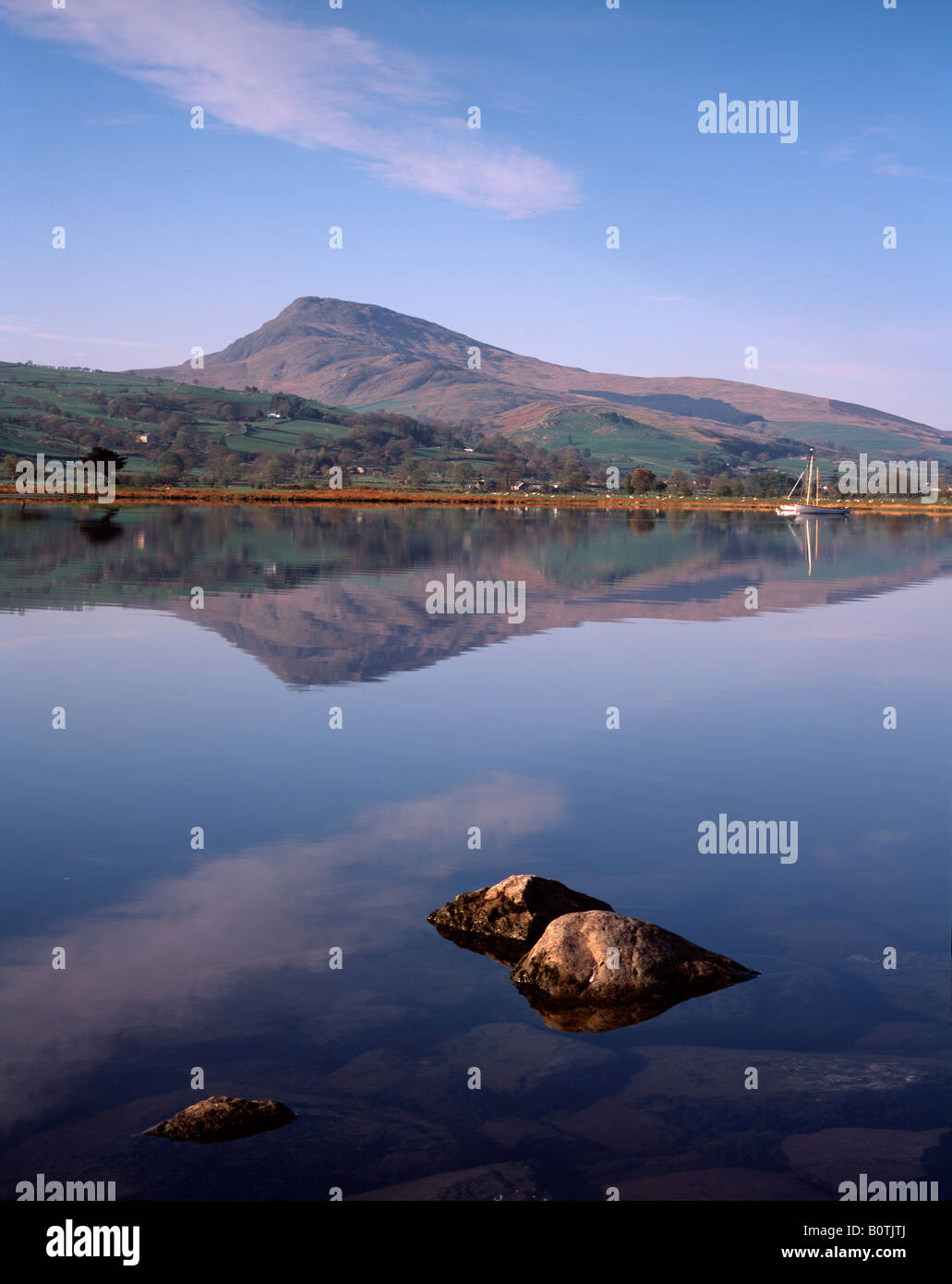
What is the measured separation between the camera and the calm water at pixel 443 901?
32.5 ft

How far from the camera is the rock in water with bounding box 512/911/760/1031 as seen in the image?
40.6 feet

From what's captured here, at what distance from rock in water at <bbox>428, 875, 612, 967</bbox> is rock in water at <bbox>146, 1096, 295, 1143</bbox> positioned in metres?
4.22

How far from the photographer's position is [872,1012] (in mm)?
12383

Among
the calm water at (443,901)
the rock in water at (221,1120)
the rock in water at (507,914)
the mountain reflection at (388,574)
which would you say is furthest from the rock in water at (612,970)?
the mountain reflection at (388,574)

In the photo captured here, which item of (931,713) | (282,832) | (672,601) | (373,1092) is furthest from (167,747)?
(672,601)

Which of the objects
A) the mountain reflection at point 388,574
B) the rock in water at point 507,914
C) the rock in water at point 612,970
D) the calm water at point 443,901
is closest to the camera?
the calm water at point 443,901

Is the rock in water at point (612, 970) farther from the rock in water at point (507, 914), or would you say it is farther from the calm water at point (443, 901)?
the rock in water at point (507, 914)

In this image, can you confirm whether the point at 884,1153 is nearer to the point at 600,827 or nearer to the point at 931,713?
the point at 600,827

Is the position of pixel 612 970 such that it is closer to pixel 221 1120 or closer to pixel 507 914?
pixel 507 914

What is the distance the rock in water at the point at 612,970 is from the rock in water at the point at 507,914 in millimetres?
769

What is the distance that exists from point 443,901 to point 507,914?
132 centimetres

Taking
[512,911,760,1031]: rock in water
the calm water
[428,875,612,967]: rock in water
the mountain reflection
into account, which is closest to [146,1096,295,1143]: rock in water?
the calm water

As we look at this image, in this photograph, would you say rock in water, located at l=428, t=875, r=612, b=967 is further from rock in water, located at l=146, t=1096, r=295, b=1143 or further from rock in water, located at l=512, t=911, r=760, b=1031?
rock in water, located at l=146, t=1096, r=295, b=1143
